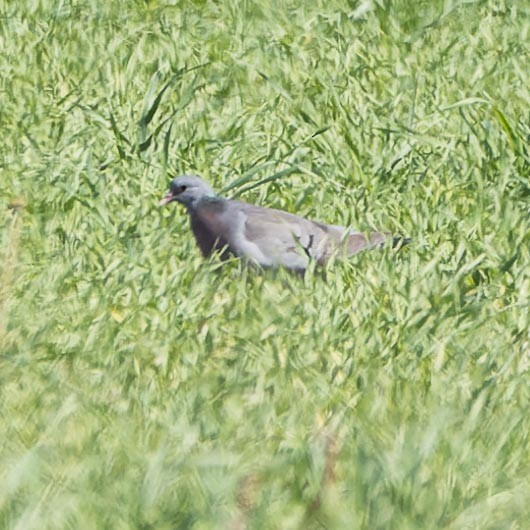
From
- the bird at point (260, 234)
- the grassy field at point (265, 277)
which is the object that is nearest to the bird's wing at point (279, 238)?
the bird at point (260, 234)

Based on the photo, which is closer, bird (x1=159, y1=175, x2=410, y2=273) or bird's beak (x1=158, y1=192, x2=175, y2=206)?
bird (x1=159, y1=175, x2=410, y2=273)

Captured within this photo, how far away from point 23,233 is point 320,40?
98.3 inches

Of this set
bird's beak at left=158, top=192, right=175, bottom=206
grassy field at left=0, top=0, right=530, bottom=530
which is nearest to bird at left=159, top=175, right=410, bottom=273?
bird's beak at left=158, top=192, right=175, bottom=206

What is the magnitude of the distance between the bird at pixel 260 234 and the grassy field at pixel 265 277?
102 mm

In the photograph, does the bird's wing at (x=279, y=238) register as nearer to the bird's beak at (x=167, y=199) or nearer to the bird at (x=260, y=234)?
the bird at (x=260, y=234)

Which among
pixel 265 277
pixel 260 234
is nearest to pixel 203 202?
pixel 260 234

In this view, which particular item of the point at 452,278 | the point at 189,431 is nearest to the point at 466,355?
the point at 452,278

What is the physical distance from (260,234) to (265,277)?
32 centimetres

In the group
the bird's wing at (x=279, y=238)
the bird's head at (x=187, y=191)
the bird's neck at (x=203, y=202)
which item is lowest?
the bird's wing at (x=279, y=238)

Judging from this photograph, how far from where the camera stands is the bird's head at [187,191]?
5.58 m

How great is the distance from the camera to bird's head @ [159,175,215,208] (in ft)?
18.3

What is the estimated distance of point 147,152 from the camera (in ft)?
20.0

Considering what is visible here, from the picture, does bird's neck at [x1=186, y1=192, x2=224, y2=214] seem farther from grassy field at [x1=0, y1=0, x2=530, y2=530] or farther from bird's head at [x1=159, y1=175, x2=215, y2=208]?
grassy field at [x1=0, y1=0, x2=530, y2=530]

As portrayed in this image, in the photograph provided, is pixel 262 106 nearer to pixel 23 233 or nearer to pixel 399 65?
pixel 399 65
